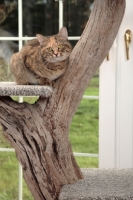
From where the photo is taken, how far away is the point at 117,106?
239cm

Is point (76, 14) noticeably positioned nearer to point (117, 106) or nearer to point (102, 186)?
point (117, 106)

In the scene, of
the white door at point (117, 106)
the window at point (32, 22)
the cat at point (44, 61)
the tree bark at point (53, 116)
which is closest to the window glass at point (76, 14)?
the window at point (32, 22)

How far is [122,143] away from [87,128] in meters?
1.09

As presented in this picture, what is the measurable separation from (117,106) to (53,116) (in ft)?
2.31

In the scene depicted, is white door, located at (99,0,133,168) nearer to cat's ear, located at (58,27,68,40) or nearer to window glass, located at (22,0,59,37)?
window glass, located at (22,0,59,37)

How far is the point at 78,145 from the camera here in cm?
346

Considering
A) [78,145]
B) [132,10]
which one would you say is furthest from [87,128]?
[132,10]

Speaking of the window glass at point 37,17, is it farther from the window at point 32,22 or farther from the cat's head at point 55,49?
the cat's head at point 55,49

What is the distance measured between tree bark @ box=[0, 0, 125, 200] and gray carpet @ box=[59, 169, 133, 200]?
8 cm

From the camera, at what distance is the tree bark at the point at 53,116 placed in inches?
67.7

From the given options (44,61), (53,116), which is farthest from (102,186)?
(44,61)

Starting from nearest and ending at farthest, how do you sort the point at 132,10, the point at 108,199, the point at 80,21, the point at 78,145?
the point at 108,199 → the point at 132,10 → the point at 80,21 → the point at 78,145

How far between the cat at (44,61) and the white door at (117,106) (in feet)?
1.89

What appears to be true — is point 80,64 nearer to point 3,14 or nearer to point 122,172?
point 122,172
